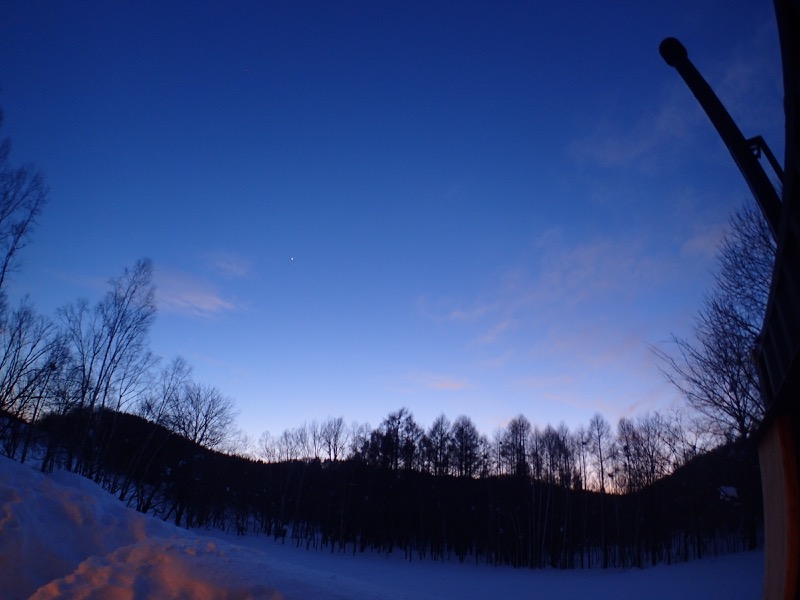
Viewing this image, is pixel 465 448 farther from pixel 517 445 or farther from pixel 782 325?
pixel 782 325

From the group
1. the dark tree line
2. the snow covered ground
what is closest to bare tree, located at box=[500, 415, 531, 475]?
the dark tree line

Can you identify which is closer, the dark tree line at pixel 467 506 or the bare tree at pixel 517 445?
the dark tree line at pixel 467 506

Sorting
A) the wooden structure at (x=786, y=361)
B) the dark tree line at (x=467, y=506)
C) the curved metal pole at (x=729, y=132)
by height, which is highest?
the curved metal pole at (x=729, y=132)

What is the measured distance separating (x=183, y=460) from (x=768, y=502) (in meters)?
43.4

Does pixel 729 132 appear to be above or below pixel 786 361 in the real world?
above

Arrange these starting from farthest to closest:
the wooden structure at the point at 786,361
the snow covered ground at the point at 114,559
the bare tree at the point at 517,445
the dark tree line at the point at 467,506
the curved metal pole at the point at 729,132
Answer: the bare tree at the point at 517,445 < the dark tree line at the point at 467,506 < the snow covered ground at the point at 114,559 < the curved metal pole at the point at 729,132 < the wooden structure at the point at 786,361

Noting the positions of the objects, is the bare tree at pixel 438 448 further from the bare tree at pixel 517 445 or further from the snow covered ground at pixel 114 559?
the snow covered ground at pixel 114 559

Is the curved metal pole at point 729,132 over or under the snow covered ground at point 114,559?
over

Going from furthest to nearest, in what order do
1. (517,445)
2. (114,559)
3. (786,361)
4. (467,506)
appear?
(517,445)
(467,506)
(114,559)
(786,361)

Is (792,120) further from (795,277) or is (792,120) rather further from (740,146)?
(740,146)

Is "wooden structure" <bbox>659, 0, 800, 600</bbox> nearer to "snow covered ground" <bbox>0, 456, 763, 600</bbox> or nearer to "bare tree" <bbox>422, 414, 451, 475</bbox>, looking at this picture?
"snow covered ground" <bbox>0, 456, 763, 600</bbox>

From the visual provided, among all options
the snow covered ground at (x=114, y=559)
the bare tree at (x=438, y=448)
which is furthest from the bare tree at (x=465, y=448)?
the snow covered ground at (x=114, y=559)

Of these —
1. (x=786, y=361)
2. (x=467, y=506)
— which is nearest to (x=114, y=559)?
(x=786, y=361)

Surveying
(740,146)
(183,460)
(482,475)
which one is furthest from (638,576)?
(740,146)
